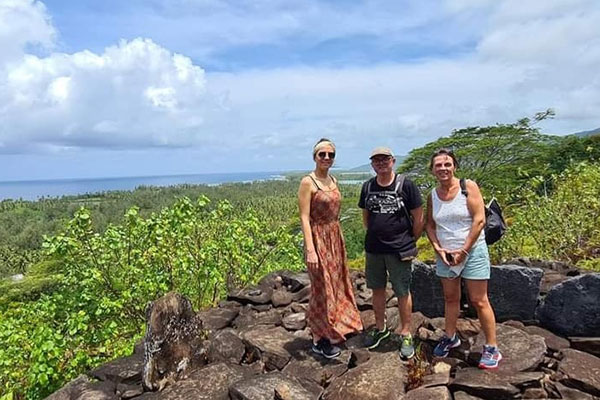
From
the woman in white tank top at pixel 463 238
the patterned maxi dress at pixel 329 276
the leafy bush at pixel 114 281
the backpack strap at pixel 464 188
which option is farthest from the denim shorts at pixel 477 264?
the leafy bush at pixel 114 281

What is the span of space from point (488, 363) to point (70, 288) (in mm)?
6628

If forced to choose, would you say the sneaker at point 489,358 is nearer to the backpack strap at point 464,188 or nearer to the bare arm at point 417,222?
the bare arm at point 417,222

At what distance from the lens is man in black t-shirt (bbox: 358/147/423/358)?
457 centimetres

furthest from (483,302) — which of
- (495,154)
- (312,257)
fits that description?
(495,154)

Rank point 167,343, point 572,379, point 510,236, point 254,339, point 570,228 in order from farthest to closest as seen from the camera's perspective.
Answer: point 510,236, point 570,228, point 254,339, point 167,343, point 572,379

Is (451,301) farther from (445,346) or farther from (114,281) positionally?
(114,281)

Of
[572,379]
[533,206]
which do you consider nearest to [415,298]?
[572,379]

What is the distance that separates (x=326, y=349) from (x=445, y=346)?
47.0 inches

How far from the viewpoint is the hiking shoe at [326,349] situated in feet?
16.5

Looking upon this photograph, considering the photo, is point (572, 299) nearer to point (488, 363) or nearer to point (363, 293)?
point (488, 363)

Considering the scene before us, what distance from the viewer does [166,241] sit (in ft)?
26.7

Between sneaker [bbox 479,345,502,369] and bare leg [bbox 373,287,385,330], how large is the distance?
105 cm

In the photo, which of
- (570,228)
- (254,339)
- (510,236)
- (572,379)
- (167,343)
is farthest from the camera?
(510,236)

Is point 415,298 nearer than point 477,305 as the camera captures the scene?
No
